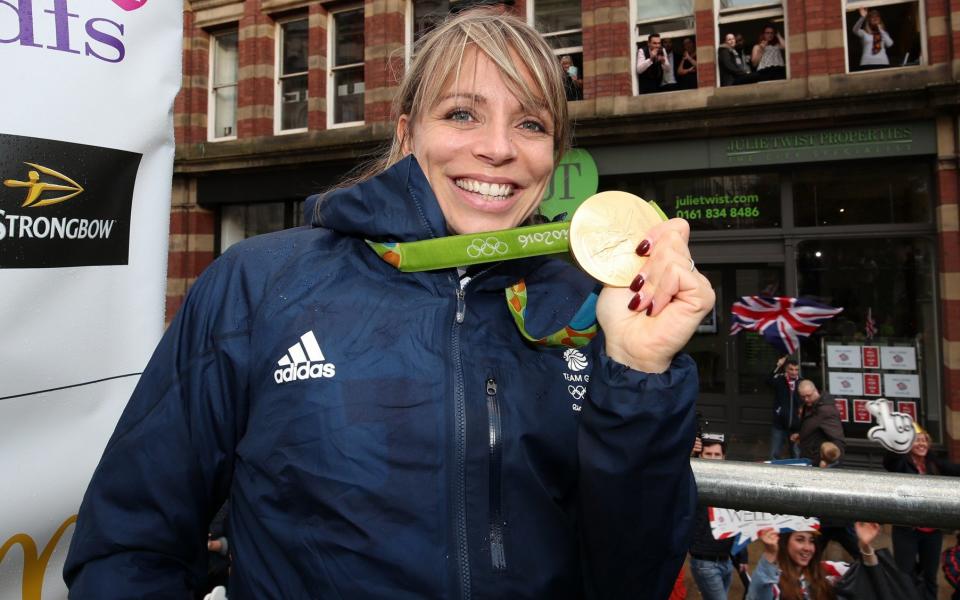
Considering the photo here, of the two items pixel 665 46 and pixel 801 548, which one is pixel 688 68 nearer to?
pixel 665 46

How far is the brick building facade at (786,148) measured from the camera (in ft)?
26.6

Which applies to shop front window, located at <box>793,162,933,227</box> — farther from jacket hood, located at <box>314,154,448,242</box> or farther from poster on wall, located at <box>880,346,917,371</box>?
jacket hood, located at <box>314,154,448,242</box>

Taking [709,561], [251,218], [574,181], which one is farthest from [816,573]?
[251,218]

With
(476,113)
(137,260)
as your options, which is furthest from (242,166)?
(476,113)

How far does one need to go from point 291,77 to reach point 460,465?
41.5 ft

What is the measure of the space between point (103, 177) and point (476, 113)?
48.8 inches

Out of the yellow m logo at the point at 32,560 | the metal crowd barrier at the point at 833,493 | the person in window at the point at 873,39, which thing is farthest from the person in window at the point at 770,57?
the yellow m logo at the point at 32,560

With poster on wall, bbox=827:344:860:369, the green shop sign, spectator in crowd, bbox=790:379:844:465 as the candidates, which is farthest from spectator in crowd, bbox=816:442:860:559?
the green shop sign

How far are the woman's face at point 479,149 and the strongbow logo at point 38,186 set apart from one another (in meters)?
1.09

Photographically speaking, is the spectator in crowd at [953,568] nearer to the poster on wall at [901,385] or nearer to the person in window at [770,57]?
the poster on wall at [901,385]

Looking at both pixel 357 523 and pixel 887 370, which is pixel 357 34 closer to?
pixel 887 370

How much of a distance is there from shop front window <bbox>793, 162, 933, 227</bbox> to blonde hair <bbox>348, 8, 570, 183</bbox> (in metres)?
8.83

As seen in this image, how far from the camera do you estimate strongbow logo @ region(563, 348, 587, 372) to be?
1.32 meters

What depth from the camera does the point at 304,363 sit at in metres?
1.23
